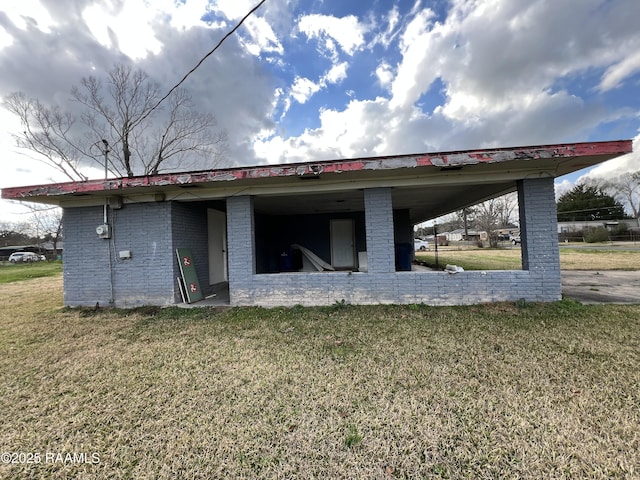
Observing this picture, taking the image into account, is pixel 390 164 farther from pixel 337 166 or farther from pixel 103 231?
pixel 103 231

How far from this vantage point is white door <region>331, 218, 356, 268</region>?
11.1 m

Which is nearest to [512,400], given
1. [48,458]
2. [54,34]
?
[48,458]

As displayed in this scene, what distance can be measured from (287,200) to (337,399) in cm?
579

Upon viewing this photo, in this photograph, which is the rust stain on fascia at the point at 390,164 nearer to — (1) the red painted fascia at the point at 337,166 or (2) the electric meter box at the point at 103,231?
(1) the red painted fascia at the point at 337,166

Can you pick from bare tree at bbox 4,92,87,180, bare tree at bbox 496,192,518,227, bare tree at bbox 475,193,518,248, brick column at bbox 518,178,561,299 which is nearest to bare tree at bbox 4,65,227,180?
bare tree at bbox 4,92,87,180

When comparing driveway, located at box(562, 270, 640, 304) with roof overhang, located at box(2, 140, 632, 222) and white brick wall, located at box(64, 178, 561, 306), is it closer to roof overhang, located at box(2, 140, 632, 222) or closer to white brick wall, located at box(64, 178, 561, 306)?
white brick wall, located at box(64, 178, 561, 306)

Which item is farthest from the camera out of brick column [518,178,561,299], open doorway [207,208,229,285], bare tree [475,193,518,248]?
bare tree [475,193,518,248]

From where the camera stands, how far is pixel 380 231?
222 inches

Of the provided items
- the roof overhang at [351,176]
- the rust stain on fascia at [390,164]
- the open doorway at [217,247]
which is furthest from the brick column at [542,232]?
the open doorway at [217,247]

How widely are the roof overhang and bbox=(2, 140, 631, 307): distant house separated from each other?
2 cm

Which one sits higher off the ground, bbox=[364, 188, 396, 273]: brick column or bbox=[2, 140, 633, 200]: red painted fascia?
bbox=[2, 140, 633, 200]: red painted fascia

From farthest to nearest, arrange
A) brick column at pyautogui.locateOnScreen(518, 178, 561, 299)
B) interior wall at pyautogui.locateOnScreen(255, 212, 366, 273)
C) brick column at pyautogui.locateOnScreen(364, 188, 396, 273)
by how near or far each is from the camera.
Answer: interior wall at pyautogui.locateOnScreen(255, 212, 366, 273), brick column at pyautogui.locateOnScreen(364, 188, 396, 273), brick column at pyautogui.locateOnScreen(518, 178, 561, 299)

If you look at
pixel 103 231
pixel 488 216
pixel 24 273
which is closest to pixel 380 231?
pixel 103 231

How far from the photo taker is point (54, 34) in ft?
28.2
